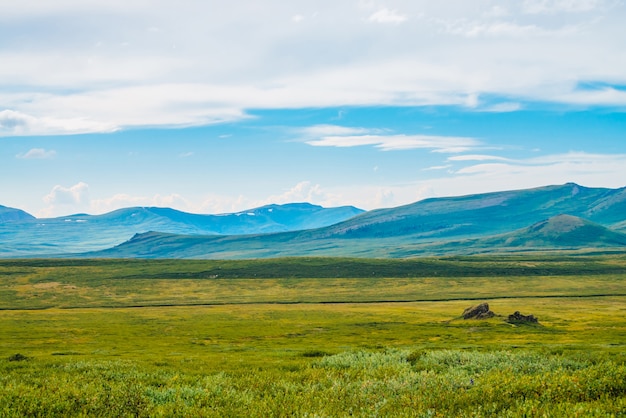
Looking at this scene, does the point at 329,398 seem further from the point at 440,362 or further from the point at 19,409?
the point at 440,362

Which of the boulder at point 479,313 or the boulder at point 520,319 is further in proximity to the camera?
the boulder at point 479,313

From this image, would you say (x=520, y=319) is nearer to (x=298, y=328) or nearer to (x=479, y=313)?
(x=479, y=313)

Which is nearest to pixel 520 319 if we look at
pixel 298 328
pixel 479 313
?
pixel 479 313

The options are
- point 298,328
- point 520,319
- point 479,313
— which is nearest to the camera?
point 520,319

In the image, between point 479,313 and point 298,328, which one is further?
point 298,328

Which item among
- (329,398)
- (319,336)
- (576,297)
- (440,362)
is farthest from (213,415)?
(576,297)

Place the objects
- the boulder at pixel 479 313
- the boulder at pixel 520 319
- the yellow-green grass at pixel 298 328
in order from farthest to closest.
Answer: the boulder at pixel 479 313 → the boulder at pixel 520 319 → the yellow-green grass at pixel 298 328

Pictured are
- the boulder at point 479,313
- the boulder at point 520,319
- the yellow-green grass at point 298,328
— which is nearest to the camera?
the yellow-green grass at point 298,328

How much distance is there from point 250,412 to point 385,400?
15.0 ft

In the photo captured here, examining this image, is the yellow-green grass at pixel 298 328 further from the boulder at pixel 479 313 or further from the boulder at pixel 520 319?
the boulder at pixel 479 313

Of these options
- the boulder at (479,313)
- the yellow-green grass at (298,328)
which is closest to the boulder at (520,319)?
the yellow-green grass at (298,328)

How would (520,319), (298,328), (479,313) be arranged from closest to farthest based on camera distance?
(520,319)
(479,313)
(298,328)

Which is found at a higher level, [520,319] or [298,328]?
[520,319]

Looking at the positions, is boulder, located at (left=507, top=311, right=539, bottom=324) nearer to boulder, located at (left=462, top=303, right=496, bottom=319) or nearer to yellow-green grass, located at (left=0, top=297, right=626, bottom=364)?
yellow-green grass, located at (left=0, top=297, right=626, bottom=364)
